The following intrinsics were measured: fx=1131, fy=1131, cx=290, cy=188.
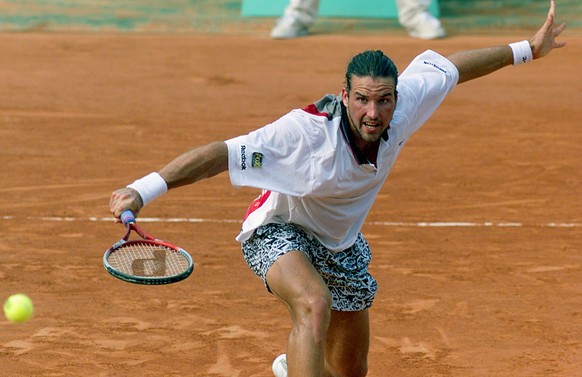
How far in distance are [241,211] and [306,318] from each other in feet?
16.2

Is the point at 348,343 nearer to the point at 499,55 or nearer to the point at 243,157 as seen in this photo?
the point at 243,157

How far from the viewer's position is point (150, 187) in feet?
18.4

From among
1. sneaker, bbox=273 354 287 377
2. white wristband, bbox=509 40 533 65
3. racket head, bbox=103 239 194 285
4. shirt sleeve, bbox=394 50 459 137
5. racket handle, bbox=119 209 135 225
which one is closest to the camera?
racket handle, bbox=119 209 135 225

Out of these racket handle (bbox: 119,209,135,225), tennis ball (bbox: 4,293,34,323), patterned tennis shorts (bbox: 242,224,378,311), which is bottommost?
tennis ball (bbox: 4,293,34,323)

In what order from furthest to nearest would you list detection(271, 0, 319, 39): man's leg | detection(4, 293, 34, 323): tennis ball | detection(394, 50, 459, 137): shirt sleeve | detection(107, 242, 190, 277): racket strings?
detection(271, 0, 319, 39): man's leg, detection(4, 293, 34, 323): tennis ball, detection(394, 50, 459, 137): shirt sleeve, detection(107, 242, 190, 277): racket strings

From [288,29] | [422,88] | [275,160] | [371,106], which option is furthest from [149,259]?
[288,29]

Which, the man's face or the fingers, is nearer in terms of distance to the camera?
the fingers

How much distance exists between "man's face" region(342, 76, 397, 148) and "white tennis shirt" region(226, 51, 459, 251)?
0.10 m

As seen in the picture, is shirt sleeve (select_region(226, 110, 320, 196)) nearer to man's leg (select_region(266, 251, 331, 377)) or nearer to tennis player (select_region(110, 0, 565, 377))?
tennis player (select_region(110, 0, 565, 377))

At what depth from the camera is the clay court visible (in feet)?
25.0

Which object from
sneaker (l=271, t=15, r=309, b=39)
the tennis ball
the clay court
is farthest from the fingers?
sneaker (l=271, t=15, r=309, b=39)

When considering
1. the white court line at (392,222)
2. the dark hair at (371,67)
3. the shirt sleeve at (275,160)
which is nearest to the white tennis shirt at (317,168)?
the shirt sleeve at (275,160)

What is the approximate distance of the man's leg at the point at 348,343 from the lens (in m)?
6.46

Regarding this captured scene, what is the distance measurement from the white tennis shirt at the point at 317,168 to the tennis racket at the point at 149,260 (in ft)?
1.35
